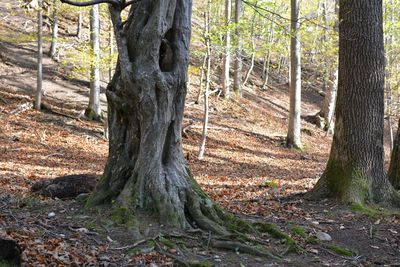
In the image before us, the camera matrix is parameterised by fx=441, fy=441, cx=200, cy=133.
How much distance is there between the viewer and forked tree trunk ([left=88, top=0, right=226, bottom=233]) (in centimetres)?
585

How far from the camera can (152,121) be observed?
5895 millimetres

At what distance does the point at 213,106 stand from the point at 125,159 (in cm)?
1846

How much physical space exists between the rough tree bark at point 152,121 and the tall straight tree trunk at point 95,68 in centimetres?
932

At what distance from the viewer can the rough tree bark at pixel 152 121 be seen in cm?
585

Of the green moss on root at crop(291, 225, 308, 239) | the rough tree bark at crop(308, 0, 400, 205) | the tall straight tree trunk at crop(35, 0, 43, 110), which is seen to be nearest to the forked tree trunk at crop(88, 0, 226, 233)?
the green moss on root at crop(291, 225, 308, 239)

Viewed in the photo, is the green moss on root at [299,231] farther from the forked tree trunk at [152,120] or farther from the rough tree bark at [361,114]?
the rough tree bark at [361,114]

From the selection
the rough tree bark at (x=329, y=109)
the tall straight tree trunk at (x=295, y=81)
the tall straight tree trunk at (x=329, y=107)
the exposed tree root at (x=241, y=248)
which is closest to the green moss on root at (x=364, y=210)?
the exposed tree root at (x=241, y=248)

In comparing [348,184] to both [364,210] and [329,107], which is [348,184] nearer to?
[364,210]

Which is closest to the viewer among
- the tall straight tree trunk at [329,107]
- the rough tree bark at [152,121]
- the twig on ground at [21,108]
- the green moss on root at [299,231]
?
the rough tree bark at [152,121]

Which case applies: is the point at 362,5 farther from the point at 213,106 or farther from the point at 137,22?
the point at 213,106

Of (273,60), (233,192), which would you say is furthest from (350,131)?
(273,60)

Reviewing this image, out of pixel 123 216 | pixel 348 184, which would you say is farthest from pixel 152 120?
pixel 348 184

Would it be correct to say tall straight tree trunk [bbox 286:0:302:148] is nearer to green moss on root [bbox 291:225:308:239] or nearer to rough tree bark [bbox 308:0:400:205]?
rough tree bark [bbox 308:0:400:205]

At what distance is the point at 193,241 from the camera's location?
550 cm
